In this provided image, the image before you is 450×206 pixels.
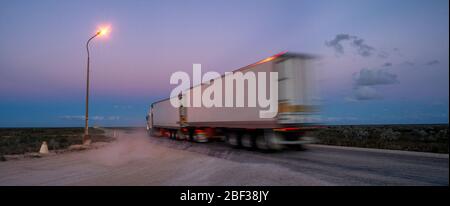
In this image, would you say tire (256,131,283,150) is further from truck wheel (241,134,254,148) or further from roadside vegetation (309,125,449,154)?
roadside vegetation (309,125,449,154)

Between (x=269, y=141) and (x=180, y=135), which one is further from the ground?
(x=269, y=141)

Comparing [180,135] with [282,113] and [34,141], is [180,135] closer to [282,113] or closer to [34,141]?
[282,113]

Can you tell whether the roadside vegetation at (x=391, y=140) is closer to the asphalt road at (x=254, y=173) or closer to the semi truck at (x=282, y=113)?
the semi truck at (x=282, y=113)

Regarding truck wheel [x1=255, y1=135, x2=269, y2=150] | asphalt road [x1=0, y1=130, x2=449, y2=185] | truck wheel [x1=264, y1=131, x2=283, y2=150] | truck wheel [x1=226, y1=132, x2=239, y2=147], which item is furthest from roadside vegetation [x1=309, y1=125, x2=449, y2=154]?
asphalt road [x1=0, y1=130, x2=449, y2=185]

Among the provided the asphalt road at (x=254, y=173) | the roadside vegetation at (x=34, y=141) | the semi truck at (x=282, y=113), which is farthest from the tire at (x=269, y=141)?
the roadside vegetation at (x=34, y=141)

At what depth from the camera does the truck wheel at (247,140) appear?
15.5 metres

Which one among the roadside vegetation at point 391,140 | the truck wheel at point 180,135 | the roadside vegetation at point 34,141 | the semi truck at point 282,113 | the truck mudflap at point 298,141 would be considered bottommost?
the roadside vegetation at point 34,141

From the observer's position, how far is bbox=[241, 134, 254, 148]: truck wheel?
1547 centimetres

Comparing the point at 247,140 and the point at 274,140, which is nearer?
the point at 274,140

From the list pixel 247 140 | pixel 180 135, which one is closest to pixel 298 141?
pixel 247 140

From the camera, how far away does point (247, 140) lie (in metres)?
15.7

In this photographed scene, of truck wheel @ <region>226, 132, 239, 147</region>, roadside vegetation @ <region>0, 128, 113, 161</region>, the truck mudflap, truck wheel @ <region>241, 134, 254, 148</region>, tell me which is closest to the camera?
the truck mudflap
